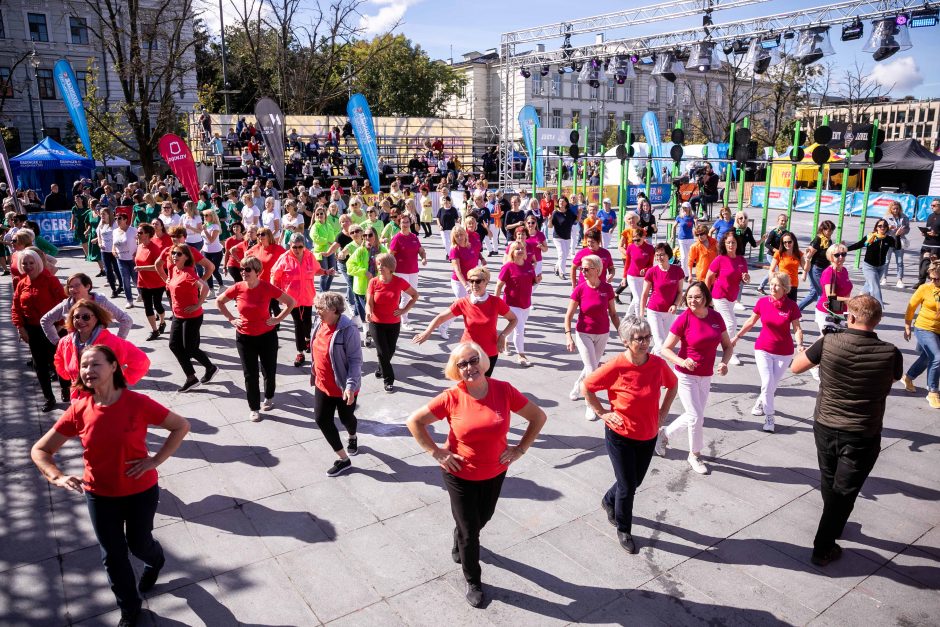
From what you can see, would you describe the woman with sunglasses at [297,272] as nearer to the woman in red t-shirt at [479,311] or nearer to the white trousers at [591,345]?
the woman in red t-shirt at [479,311]

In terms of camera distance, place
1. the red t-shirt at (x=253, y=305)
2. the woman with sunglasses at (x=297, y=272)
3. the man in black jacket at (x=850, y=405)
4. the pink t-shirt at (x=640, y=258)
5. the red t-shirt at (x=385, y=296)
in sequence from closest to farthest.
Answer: the man in black jacket at (x=850, y=405) → the red t-shirt at (x=253, y=305) → the red t-shirt at (x=385, y=296) → the woman with sunglasses at (x=297, y=272) → the pink t-shirt at (x=640, y=258)

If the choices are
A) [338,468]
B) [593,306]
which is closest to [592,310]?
[593,306]

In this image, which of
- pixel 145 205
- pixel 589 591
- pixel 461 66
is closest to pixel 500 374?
pixel 589 591

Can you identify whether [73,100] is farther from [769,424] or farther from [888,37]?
[888,37]

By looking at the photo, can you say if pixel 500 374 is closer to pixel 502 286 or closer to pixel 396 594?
pixel 502 286

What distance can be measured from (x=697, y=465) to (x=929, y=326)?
10.9 ft

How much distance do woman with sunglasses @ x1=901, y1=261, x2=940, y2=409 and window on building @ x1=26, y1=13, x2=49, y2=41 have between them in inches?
2049

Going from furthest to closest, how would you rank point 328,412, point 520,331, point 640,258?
point 640,258
point 520,331
point 328,412

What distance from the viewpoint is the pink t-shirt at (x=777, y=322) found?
6250 mm

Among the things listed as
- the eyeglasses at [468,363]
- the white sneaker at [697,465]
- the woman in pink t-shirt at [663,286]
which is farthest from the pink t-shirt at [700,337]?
the eyeglasses at [468,363]

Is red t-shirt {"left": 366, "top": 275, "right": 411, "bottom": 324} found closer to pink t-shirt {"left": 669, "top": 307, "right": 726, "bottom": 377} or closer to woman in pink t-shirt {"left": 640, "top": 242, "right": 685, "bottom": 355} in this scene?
woman in pink t-shirt {"left": 640, "top": 242, "right": 685, "bottom": 355}

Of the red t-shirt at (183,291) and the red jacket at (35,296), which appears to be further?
the red t-shirt at (183,291)

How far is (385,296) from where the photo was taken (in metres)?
7.09

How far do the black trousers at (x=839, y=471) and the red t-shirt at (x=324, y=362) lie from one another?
3.66m
